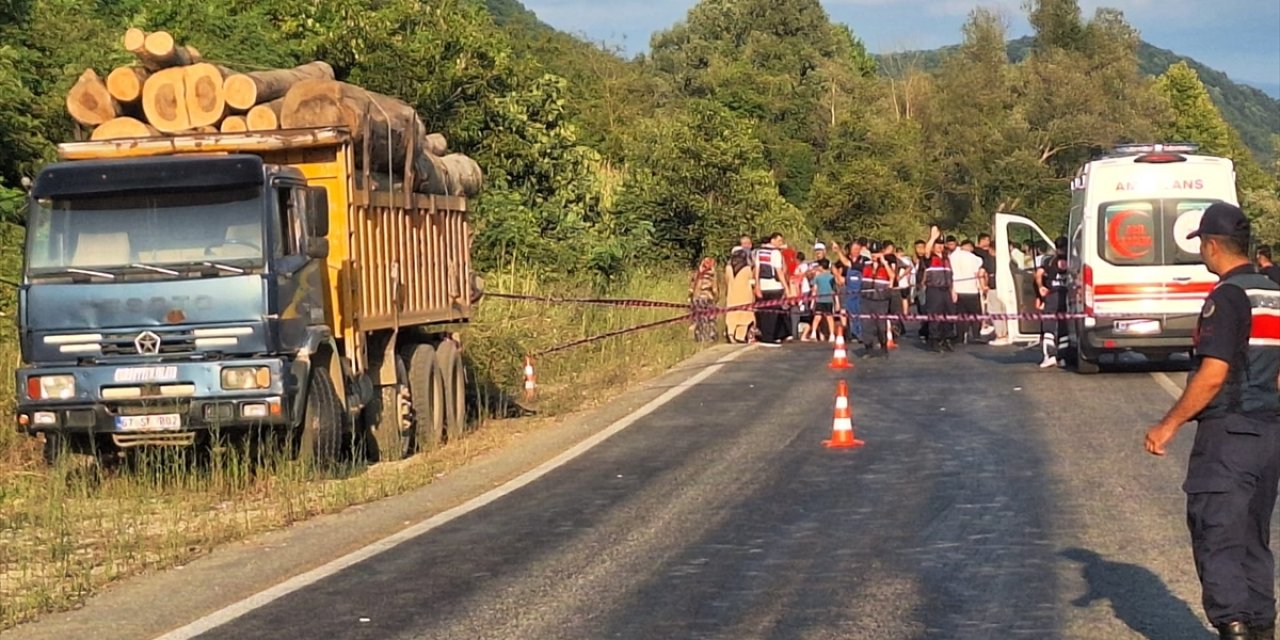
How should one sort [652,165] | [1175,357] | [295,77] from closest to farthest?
[295,77]
[1175,357]
[652,165]

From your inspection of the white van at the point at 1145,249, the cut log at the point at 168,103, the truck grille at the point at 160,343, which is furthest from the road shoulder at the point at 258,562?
the white van at the point at 1145,249

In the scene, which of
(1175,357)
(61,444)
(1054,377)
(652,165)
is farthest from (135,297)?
(652,165)

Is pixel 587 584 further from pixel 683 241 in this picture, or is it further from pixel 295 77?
pixel 683 241

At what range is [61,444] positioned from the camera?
13.3 metres

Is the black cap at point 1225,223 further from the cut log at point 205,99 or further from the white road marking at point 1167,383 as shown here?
the white road marking at point 1167,383

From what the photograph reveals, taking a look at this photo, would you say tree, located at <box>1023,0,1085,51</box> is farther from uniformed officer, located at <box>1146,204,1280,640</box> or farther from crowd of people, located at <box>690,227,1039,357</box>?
uniformed officer, located at <box>1146,204,1280,640</box>

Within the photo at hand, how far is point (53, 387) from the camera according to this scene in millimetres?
12945

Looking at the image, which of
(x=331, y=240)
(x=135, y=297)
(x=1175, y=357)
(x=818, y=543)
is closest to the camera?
(x=818, y=543)

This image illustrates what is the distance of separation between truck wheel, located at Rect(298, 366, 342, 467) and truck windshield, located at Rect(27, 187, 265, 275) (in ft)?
4.05

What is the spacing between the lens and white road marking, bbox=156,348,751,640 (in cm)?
831

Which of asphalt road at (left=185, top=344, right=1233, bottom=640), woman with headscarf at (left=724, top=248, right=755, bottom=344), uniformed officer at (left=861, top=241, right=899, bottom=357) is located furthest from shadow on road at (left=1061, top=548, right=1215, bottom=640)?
woman with headscarf at (left=724, top=248, right=755, bottom=344)

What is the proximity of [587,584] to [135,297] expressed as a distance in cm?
541

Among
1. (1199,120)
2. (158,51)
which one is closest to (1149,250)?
(158,51)

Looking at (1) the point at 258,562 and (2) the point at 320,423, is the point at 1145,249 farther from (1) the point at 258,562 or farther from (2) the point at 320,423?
(1) the point at 258,562
